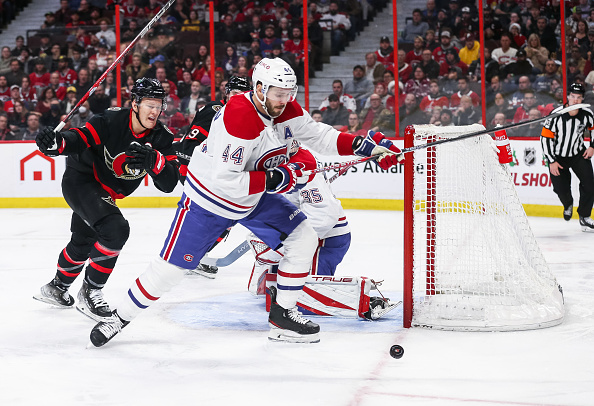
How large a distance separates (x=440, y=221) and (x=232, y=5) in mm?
6209

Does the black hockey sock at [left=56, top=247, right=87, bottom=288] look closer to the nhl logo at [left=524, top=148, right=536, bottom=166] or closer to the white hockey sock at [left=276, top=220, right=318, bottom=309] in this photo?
the white hockey sock at [left=276, top=220, right=318, bottom=309]

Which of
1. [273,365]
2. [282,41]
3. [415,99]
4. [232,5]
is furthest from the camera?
[232,5]

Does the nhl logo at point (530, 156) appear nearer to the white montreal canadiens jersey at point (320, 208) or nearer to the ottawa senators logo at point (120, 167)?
the white montreal canadiens jersey at point (320, 208)

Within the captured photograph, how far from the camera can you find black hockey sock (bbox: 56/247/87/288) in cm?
393

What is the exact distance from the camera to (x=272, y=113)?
3262 mm

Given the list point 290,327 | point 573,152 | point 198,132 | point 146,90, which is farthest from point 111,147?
point 573,152

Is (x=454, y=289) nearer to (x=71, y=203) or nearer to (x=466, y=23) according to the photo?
(x=71, y=203)

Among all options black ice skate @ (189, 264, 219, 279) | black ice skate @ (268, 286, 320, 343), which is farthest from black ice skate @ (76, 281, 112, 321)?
black ice skate @ (189, 264, 219, 279)

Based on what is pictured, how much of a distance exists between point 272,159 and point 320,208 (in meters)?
0.69

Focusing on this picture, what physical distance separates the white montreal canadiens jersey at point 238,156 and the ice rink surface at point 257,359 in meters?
0.64

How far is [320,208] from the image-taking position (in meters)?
3.96

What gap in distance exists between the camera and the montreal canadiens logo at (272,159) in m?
3.30

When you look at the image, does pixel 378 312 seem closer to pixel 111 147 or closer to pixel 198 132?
pixel 111 147

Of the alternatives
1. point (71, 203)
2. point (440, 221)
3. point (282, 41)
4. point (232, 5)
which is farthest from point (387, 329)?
point (232, 5)
